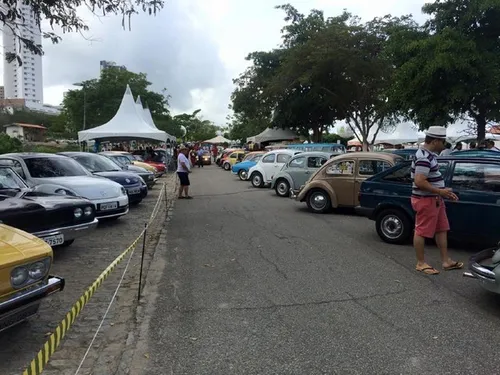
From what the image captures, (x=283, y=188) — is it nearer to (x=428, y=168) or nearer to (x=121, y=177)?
(x=121, y=177)

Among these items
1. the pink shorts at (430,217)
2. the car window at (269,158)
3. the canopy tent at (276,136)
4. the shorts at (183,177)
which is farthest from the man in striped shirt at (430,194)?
the canopy tent at (276,136)

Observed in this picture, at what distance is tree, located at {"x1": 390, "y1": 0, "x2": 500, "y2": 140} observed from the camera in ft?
50.4

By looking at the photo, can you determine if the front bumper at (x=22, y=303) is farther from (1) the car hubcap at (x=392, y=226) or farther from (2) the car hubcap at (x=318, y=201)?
(2) the car hubcap at (x=318, y=201)

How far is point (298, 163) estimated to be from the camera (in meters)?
15.6

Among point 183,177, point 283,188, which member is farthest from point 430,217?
point 183,177

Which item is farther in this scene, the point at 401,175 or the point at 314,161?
the point at 314,161

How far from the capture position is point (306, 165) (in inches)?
607

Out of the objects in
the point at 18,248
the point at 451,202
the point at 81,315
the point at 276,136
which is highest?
the point at 276,136

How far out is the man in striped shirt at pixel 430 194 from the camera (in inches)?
232

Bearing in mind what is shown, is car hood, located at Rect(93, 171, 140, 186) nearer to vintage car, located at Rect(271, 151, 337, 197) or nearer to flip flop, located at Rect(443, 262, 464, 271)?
vintage car, located at Rect(271, 151, 337, 197)

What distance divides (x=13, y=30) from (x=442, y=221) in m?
9.19

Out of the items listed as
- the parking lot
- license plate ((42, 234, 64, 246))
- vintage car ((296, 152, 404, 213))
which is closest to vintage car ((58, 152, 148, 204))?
the parking lot

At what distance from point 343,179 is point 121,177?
623cm

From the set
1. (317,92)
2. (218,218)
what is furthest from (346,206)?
(317,92)
